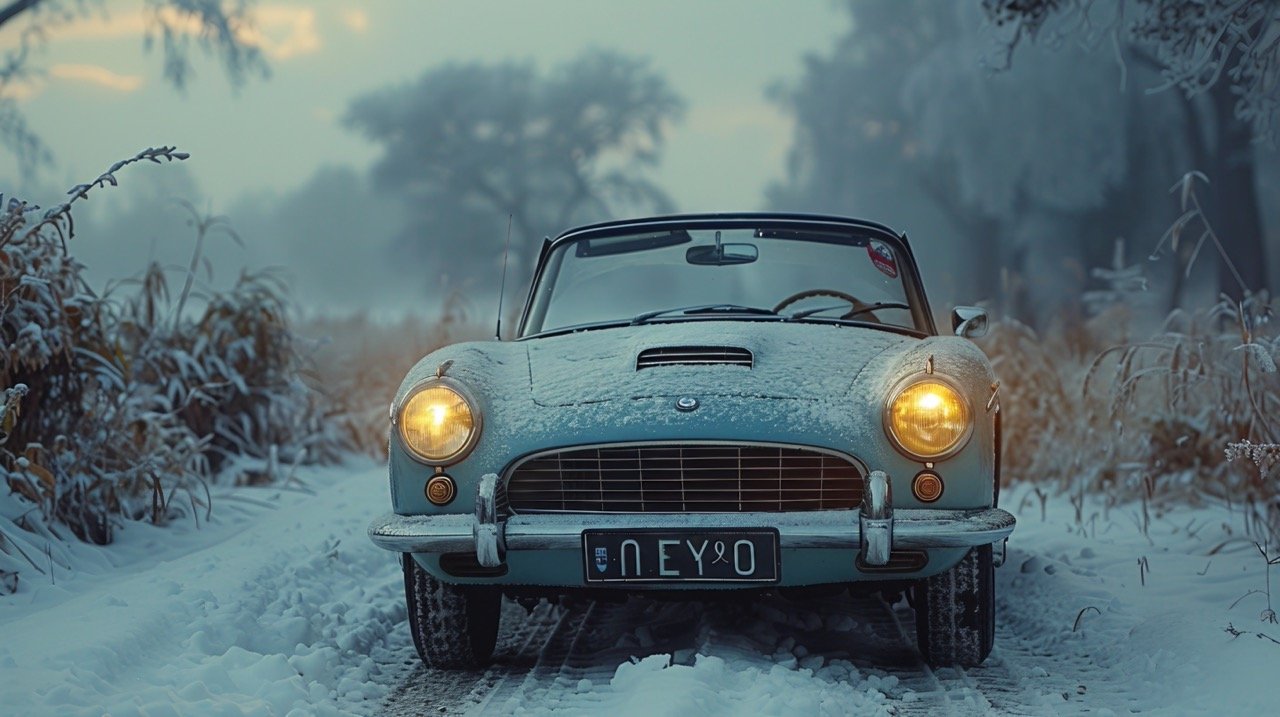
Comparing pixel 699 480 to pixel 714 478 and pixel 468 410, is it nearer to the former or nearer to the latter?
pixel 714 478

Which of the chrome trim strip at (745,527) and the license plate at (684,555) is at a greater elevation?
the chrome trim strip at (745,527)

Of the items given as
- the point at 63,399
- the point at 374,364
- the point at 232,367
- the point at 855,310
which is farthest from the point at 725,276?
the point at 374,364

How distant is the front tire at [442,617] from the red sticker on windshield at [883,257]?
6.46ft

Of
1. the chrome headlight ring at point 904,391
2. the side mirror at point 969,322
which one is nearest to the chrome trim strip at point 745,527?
the chrome headlight ring at point 904,391

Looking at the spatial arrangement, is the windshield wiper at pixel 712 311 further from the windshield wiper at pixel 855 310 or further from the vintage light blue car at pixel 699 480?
the vintage light blue car at pixel 699 480

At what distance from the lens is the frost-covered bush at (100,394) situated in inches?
192

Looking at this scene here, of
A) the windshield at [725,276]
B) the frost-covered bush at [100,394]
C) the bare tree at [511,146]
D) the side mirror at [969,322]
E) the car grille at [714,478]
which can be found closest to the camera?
the car grille at [714,478]

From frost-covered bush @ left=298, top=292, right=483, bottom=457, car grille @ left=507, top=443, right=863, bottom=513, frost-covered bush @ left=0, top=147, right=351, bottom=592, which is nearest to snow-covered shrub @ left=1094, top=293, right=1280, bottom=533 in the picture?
car grille @ left=507, top=443, right=863, bottom=513

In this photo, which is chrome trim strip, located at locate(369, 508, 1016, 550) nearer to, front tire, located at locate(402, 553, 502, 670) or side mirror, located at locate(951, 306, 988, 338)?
front tire, located at locate(402, 553, 502, 670)

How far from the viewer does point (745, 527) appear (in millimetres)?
3393

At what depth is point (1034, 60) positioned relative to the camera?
79.3ft

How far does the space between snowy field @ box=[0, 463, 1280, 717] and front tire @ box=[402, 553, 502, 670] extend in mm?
61

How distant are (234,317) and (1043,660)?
542 centimetres

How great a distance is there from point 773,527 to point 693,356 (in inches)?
27.0
